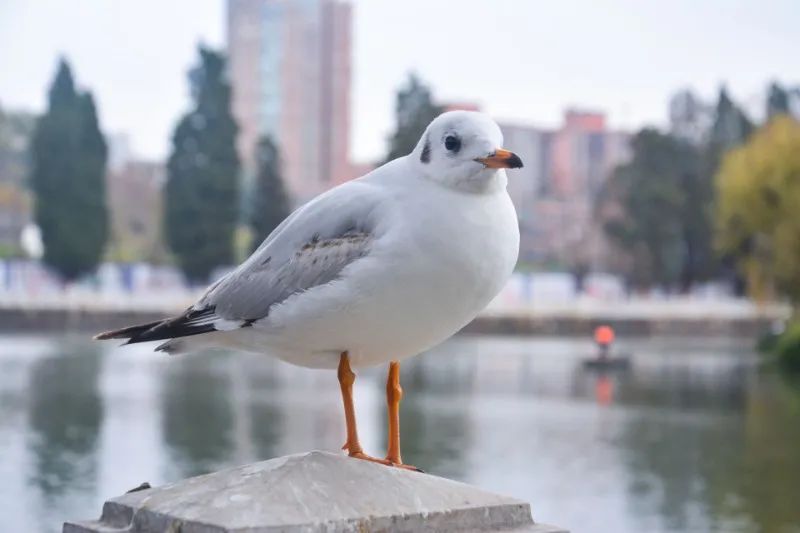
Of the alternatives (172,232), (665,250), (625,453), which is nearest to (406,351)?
(625,453)

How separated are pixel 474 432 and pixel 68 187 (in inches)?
1134

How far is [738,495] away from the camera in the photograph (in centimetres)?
1312

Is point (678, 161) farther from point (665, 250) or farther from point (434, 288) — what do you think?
point (434, 288)

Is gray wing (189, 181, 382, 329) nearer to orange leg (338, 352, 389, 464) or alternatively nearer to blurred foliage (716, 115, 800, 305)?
orange leg (338, 352, 389, 464)

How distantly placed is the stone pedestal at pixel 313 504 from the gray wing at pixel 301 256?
0.33 m

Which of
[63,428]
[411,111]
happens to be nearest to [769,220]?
[63,428]

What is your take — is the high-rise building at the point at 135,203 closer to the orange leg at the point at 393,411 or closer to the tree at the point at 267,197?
the tree at the point at 267,197

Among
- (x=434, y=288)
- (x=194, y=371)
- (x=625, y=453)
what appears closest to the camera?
(x=434, y=288)

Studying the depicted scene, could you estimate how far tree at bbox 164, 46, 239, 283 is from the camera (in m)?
44.6

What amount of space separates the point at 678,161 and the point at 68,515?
42.3 meters

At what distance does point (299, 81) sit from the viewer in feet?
271

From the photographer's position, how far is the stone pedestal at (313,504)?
2309 millimetres

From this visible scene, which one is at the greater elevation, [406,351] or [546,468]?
[406,351]

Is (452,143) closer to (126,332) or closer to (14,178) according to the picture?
(126,332)
